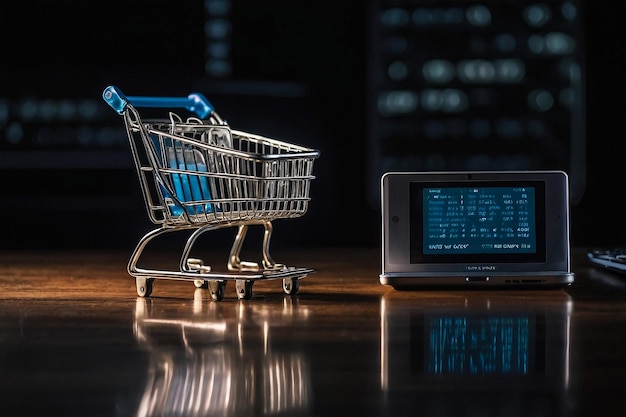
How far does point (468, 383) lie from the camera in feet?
5.34

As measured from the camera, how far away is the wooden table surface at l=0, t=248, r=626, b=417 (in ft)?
4.88

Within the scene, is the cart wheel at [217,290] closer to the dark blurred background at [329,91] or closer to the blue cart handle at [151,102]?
the blue cart handle at [151,102]

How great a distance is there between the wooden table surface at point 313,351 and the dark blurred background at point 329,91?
2090 mm

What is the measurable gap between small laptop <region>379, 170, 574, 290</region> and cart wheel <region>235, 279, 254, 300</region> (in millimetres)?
417

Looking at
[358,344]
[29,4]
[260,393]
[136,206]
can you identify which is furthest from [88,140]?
[260,393]

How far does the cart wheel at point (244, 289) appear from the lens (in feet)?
9.39

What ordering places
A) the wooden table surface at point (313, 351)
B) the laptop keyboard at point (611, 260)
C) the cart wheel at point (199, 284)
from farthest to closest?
the laptop keyboard at point (611, 260) → the cart wheel at point (199, 284) → the wooden table surface at point (313, 351)

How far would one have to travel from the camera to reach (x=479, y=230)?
3018mm

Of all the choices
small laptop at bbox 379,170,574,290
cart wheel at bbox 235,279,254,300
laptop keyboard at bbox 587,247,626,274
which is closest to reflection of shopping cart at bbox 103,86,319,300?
cart wheel at bbox 235,279,254,300

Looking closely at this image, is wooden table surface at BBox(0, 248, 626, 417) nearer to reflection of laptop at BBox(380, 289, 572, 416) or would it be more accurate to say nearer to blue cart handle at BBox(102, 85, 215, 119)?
reflection of laptop at BBox(380, 289, 572, 416)

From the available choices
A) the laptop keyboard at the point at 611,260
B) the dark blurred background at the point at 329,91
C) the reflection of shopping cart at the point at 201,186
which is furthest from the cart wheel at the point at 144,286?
the dark blurred background at the point at 329,91

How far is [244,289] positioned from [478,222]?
0.74 meters

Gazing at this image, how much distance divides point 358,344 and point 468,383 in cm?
44

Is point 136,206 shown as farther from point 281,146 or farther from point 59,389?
point 59,389
